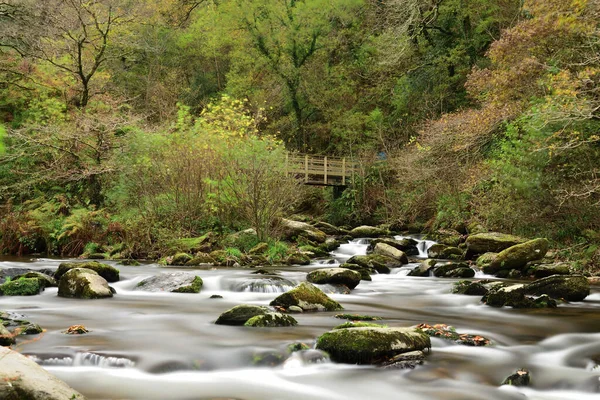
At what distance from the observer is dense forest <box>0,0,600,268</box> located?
48.1ft

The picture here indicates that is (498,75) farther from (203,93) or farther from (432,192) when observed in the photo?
(203,93)

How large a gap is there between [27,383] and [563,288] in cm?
904

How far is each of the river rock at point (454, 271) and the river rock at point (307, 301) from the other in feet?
18.5

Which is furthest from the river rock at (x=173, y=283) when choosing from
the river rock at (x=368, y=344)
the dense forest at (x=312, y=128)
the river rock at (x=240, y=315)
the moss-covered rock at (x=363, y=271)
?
the river rock at (x=368, y=344)

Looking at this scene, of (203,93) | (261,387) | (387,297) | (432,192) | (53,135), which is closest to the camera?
(261,387)

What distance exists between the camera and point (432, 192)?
24.2 m

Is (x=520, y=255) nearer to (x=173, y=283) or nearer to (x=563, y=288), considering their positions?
(x=563, y=288)

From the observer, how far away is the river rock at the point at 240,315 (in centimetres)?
790

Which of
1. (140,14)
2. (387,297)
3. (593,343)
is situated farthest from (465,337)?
(140,14)

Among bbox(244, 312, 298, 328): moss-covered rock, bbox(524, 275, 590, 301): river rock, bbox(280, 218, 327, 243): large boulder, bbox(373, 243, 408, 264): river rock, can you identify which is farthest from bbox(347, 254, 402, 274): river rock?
bbox(244, 312, 298, 328): moss-covered rock

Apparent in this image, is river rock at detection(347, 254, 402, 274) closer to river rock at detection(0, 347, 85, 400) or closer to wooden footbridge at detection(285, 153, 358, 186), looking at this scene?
river rock at detection(0, 347, 85, 400)

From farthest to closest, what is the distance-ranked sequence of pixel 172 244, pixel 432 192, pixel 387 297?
1. pixel 432 192
2. pixel 172 244
3. pixel 387 297

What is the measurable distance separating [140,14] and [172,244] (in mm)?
13509

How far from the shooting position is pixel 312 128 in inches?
1409
